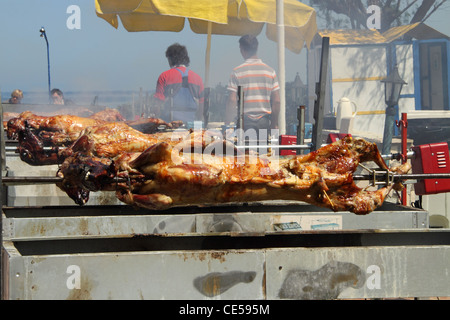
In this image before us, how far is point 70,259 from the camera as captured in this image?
2.82 metres

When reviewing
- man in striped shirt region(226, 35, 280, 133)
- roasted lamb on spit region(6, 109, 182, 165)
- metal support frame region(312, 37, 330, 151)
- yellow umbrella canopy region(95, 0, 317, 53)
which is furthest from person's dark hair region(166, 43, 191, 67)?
metal support frame region(312, 37, 330, 151)

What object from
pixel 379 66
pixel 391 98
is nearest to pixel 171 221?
pixel 391 98

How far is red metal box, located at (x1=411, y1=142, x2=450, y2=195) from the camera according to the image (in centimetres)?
465

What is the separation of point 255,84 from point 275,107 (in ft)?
1.56

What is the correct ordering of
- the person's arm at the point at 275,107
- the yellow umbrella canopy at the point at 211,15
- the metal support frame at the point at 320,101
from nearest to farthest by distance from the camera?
the metal support frame at the point at 320,101 → the person's arm at the point at 275,107 → the yellow umbrella canopy at the point at 211,15

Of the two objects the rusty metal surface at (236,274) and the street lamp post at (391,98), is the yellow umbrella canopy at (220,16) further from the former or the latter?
the rusty metal surface at (236,274)

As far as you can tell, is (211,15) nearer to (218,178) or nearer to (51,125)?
(51,125)

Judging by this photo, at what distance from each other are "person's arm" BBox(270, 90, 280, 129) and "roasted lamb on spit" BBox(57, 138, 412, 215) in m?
4.28

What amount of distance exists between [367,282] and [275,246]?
1.93 feet

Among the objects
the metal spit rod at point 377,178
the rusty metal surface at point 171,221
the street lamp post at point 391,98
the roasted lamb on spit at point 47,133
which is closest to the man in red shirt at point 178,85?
the roasted lamb on spit at point 47,133

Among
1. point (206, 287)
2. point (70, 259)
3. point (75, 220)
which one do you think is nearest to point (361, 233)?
point (206, 287)

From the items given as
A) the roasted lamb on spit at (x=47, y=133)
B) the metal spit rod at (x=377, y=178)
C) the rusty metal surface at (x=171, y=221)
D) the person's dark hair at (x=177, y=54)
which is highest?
the person's dark hair at (x=177, y=54)

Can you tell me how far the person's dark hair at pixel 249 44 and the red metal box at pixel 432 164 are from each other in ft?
11.2

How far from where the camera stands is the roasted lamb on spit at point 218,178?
305cm
